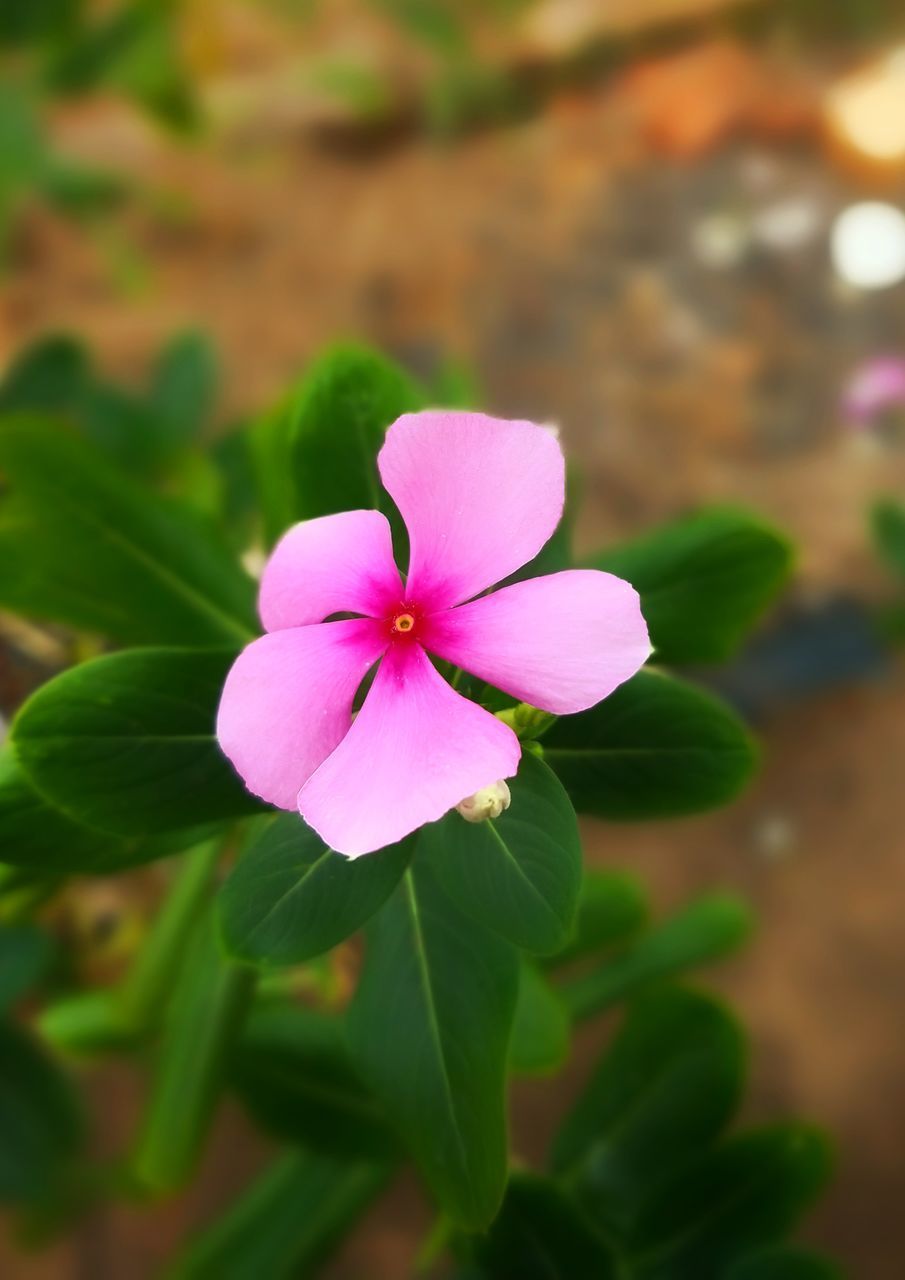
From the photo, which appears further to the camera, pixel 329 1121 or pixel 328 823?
pixel 329 1121

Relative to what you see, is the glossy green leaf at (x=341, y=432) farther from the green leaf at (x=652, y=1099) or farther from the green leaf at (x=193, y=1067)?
the green leaf at (x=652, y=1099)

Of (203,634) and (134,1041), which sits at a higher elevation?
(203,634)

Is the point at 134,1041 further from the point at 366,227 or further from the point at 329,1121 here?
the point at 366,227

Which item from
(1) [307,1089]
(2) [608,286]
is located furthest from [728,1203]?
(2) [608,286]

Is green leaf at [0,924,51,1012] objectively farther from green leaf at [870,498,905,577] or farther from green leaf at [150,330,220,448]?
green leaf at [870,498,905,577]

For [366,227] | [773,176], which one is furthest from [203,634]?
[773,176]

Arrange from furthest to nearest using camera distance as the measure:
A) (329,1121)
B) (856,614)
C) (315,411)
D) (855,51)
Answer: (855,51) < (856,614) < (329,1121) < (315,411)
